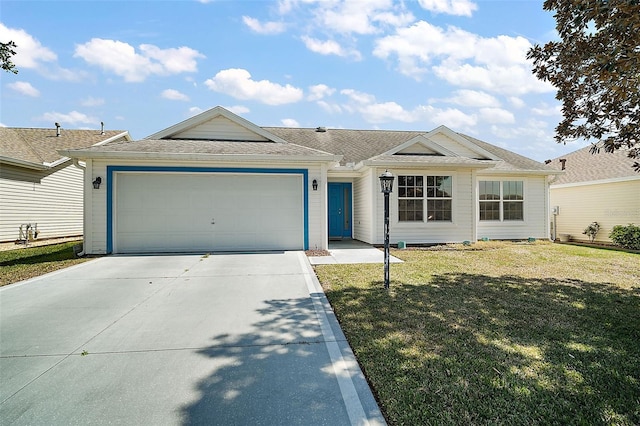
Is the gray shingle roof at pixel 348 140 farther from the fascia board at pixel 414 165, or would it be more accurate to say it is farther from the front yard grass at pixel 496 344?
the front yard grass at pixel 496 344

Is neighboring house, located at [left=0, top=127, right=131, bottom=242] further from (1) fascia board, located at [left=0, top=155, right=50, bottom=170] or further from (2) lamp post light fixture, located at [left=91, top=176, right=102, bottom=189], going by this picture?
(2) lamp post light fixture, located at [left=91, top=176, right=102, bottom=189]

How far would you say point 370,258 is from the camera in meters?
9.17

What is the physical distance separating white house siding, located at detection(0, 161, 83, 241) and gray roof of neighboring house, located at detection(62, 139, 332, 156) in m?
6.25

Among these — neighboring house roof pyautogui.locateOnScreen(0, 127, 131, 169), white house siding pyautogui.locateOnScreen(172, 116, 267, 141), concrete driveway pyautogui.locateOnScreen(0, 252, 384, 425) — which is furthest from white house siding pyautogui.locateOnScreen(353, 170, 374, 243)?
neighboring house roof pyautogui.locateOnScreen(0, 127, 131, 169)

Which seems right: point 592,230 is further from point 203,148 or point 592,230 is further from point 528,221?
point 203,148

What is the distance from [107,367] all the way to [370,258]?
7.01 metres

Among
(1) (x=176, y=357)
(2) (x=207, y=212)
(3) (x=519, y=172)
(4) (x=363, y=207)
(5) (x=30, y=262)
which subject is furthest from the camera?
(3) (x=519, y=172)

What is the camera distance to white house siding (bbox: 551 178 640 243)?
13539mm

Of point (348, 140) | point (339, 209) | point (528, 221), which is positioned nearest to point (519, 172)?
point (528, 221)

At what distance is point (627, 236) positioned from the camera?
12.5 m

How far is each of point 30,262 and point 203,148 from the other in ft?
18.3

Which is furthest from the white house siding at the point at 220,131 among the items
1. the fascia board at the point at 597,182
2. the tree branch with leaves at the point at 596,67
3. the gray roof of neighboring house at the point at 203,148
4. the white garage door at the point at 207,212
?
the fascia board at the point at 597,182

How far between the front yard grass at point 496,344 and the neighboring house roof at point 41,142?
42.9ft

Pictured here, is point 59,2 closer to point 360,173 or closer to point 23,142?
point 360,173
